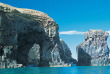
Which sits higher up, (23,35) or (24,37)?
(23,35)

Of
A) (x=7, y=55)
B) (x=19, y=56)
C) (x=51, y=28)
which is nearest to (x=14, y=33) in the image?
(x=7, y=55)

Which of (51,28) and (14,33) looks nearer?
(14,33)

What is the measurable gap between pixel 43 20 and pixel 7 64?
178ft

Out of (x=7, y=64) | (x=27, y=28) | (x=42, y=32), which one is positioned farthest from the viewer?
(x=42, y=32)

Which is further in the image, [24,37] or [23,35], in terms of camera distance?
[24,37]

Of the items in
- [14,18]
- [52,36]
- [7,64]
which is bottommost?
[7,64]

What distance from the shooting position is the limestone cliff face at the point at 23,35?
12559 cm

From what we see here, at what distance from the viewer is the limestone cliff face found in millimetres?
125594

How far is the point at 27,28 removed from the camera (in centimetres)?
14762

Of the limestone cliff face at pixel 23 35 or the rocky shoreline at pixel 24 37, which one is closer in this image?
the rocky shoreline at pixel 24 37

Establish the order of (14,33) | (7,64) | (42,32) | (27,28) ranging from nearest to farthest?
(7,64) < (14,33) < (27,28) < (42,32)

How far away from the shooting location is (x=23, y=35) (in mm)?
147750

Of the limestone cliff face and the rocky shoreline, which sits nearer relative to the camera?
the rocky shoreline

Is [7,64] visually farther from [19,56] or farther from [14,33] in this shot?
[19,56]
